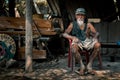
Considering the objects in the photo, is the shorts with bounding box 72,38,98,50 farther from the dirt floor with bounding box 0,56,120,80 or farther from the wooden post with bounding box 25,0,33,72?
the wooden post with bounding box 25,0,33,72

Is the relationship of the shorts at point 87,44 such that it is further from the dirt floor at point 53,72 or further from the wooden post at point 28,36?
the wooden post at point 28,36

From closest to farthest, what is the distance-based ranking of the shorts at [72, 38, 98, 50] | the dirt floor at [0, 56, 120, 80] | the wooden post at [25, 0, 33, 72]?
the dirt floor at [0, 56, 120, 80] → the shorts at [72, 38, 98, 50] → the wooden post at [25, 0, 33, 72]

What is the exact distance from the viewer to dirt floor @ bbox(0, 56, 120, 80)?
25.7ft

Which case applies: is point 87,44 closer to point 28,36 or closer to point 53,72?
point 53,72

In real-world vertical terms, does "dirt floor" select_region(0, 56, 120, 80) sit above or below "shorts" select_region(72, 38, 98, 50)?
below

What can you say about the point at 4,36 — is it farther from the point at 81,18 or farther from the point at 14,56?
the point at 81,18

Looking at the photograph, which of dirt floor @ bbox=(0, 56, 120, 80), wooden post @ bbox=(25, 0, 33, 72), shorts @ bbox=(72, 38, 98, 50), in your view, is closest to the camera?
dirt floor @ bbox=(0, 56, 120, 80)

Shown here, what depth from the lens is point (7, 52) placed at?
927 cm

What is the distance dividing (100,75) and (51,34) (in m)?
2.58

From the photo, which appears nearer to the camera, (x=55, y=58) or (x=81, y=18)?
(x=81, y=18)

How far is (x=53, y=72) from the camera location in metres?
8.43

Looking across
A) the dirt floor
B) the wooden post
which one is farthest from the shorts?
the wooden post

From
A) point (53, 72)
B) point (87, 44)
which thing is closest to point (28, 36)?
point (53, 72)

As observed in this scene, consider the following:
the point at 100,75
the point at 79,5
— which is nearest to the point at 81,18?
the point at 100,75
